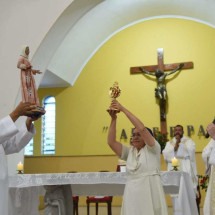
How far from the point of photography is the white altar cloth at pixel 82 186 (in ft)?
13.8

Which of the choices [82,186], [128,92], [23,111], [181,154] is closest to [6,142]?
[23,111]

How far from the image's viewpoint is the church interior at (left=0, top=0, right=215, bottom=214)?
9.80 metres

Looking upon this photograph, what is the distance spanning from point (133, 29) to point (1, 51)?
15.6 ft

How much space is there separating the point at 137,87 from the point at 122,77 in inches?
20.5

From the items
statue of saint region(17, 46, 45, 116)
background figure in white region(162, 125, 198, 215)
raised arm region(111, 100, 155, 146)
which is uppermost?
statue of saint region(17, 46, 45, 116)

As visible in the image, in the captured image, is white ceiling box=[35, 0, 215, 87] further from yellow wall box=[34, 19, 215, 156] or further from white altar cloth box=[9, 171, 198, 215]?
white altar cloth box=[9, 171, 198, 215]

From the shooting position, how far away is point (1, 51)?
275 inches

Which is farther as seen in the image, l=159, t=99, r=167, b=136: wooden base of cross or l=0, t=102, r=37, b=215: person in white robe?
l=159, t=99, r=167, b=136: wooden base of cross

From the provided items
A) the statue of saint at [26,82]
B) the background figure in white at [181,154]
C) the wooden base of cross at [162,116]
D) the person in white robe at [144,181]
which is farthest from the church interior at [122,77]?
the statue of saint at [26,82]

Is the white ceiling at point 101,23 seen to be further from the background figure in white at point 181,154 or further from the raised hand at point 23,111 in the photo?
the raised hand at point 23,111

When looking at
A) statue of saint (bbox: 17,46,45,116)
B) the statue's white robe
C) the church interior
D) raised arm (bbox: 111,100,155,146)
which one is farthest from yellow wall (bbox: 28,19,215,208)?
the statue's white robe

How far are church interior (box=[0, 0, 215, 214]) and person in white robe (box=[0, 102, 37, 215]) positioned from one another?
686 centimetres

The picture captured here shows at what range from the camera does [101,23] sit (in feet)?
33.2

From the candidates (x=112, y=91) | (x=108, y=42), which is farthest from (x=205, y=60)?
(x=112, y=91)
